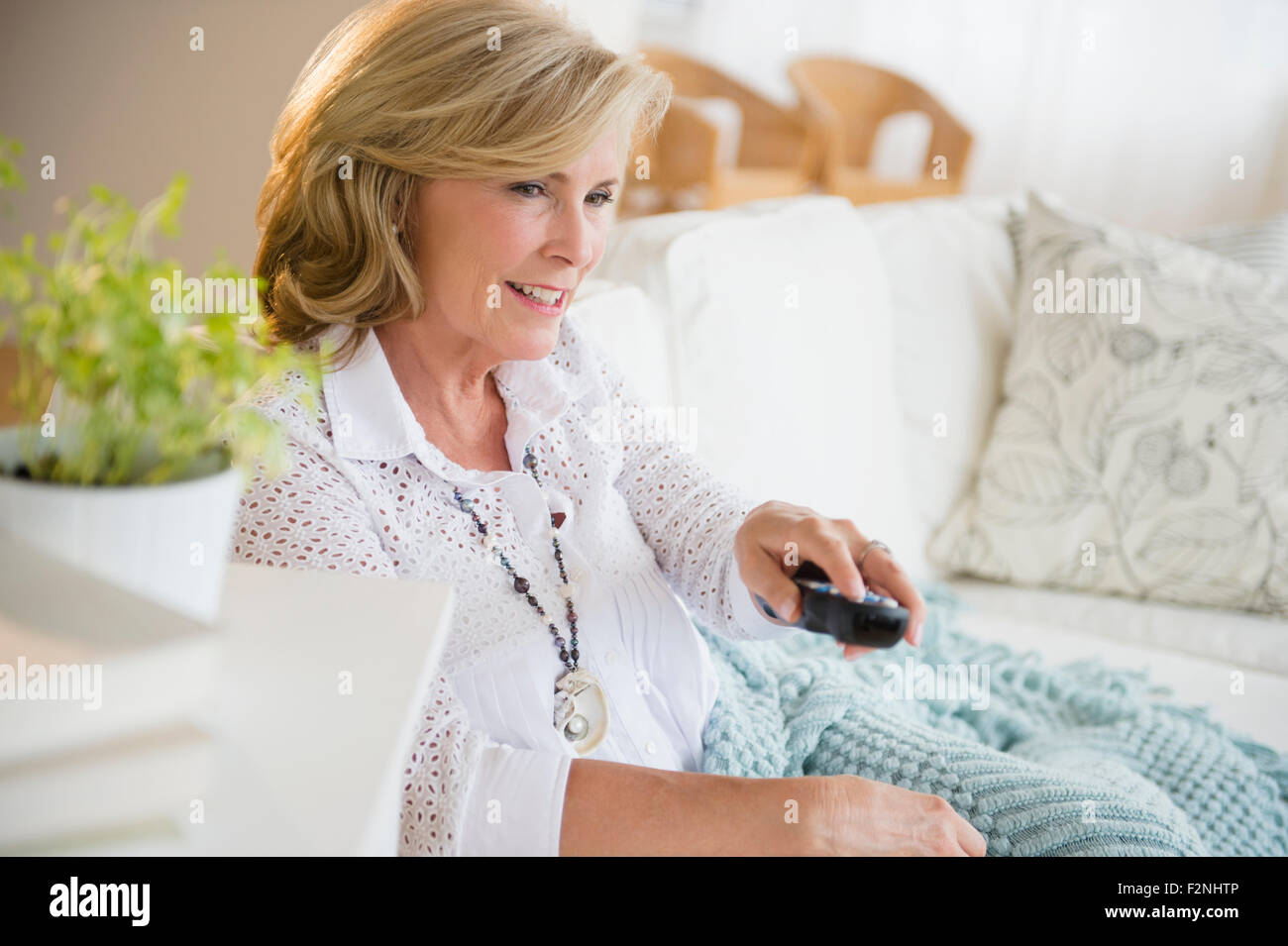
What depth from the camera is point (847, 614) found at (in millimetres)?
933

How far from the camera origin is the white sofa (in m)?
1.58

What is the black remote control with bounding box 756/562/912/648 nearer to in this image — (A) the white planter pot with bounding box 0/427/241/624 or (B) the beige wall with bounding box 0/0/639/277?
(A) the white planter pot with bounding box 0/427/241/624

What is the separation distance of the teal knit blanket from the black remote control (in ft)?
0.68

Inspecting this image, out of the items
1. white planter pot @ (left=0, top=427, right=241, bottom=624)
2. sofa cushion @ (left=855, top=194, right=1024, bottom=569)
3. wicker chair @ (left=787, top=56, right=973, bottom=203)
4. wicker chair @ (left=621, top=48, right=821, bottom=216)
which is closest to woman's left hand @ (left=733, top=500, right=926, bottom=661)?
white planter pot @ (left=0, top=427, right=241, bottom=624)

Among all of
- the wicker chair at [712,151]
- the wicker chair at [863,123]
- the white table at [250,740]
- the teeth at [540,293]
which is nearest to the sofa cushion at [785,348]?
the teeth at [540,293]

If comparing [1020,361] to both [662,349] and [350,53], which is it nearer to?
[662,349]

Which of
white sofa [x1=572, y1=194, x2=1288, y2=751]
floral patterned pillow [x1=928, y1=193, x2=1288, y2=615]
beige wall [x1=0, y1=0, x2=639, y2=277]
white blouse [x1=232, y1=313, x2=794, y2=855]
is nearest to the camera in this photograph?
white blouse [x1=232, y1=313, x2=794, y2=855]

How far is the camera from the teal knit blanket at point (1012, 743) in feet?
3.56

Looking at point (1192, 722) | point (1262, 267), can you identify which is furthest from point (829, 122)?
point (1192, 722)

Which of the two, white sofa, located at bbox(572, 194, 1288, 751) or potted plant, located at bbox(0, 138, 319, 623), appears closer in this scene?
potted plant, located at bbox(0, 138, 319, 623)

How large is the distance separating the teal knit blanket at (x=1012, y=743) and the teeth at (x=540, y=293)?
0.43 meters

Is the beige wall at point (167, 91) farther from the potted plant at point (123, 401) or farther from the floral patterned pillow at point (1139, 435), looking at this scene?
the potted plant at point (123, 401)
